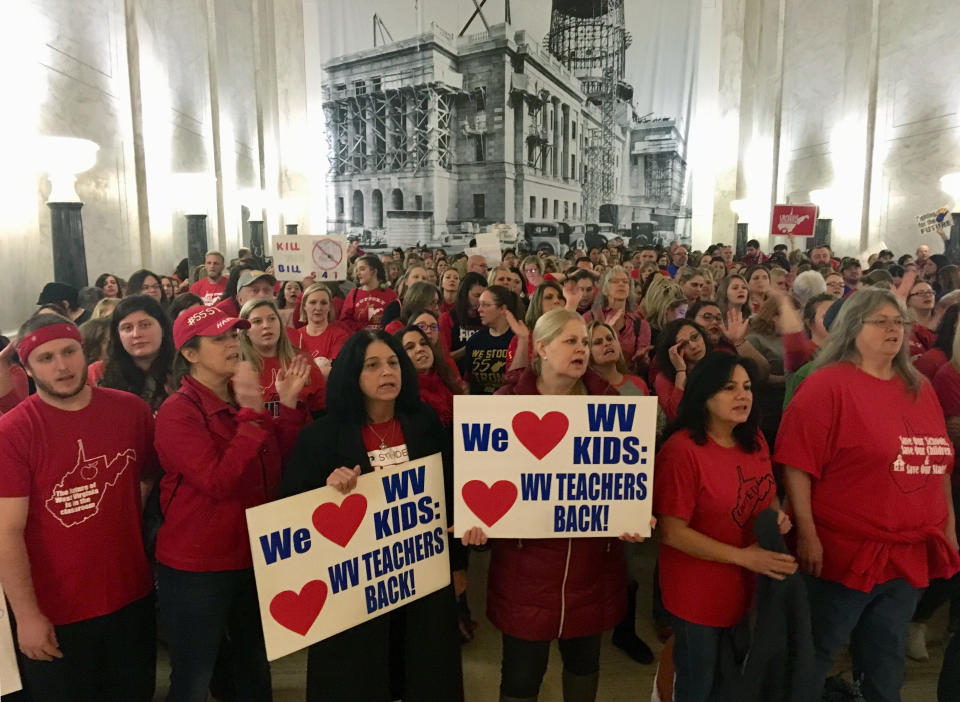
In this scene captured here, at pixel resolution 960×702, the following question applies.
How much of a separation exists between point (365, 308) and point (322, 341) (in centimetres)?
178

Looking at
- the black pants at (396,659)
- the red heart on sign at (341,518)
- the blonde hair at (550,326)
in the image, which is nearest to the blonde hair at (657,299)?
the blonde hair at (550,326)

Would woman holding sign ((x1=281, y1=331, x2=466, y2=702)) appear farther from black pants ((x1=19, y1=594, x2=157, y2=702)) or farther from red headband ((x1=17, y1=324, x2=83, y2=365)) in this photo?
red headband ((x1=17, y1=324, x2=83, y2=365))

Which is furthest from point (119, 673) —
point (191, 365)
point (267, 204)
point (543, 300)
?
point (267, 204)

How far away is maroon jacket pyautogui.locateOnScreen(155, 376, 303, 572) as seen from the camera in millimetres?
2359

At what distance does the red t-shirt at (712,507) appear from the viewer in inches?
96.1

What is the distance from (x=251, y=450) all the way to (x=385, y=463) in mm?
490

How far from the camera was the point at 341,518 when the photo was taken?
239 cm

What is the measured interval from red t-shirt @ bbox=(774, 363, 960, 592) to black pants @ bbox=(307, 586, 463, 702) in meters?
1.49

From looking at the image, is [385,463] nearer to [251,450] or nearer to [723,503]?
[251,450]

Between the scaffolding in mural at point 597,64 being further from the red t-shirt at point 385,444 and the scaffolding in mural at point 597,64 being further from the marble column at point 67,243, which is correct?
the red t-shirt at point 385,444

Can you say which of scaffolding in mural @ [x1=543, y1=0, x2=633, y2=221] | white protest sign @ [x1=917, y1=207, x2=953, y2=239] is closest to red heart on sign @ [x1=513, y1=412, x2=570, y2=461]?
white protest sign @ [x1=917, y1=207, x2=953, y2=239]

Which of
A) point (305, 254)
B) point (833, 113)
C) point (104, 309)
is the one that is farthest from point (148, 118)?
point (833, 113)

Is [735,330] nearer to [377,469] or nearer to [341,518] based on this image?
[377,469]

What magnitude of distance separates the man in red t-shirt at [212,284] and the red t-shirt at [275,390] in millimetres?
3208
